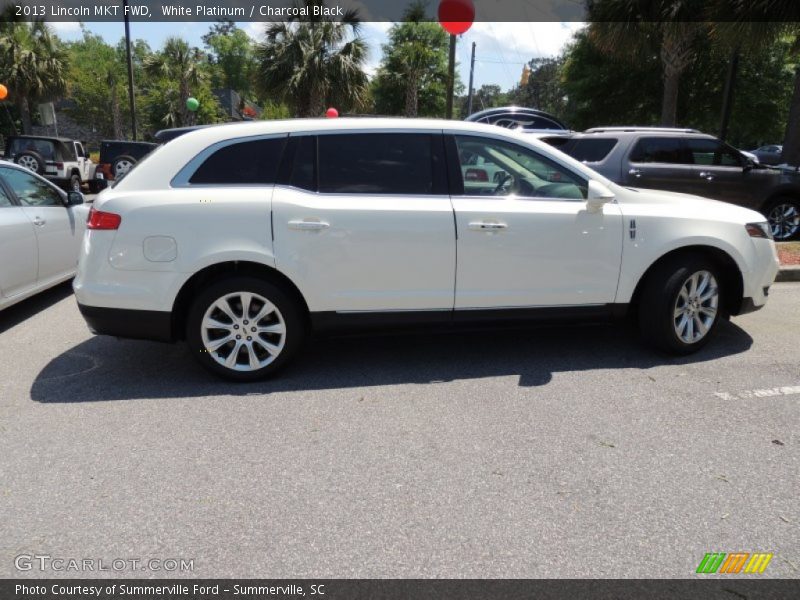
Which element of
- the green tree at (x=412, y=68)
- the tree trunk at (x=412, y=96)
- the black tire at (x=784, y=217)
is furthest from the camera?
the green tree at (x=412, y=68)

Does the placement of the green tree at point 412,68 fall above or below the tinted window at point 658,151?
above

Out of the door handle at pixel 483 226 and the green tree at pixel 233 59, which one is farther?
the green tree at pixel 233 59

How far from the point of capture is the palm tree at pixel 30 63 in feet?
100

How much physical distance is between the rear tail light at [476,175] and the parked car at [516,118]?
8.28 meters

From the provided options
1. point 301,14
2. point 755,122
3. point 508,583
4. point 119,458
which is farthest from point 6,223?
point 755,122

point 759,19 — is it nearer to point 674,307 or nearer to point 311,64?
point 674,307

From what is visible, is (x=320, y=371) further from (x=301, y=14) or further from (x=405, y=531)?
(x=301, y=14)

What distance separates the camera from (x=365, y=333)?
440 centimetres

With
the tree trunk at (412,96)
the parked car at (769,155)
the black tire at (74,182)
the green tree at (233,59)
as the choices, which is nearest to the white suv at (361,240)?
the black tire at (74,182)

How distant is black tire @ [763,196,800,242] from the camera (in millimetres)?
9516

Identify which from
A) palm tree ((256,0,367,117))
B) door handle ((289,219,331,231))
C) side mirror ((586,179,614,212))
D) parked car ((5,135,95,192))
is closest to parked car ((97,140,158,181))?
parked car ((5,135,95,192))

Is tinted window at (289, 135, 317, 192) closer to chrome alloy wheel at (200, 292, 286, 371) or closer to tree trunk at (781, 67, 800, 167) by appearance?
chrome alloy wheel at (200, 292, 286, 371)

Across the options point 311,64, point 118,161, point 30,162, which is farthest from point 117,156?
point 311,64

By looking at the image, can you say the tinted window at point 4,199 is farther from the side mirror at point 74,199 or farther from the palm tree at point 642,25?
the palm tree at point 642,25
